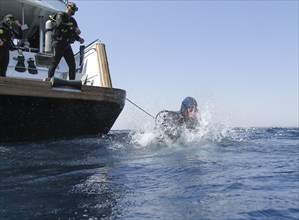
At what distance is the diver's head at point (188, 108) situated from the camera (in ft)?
25.7

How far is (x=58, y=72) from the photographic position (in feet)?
31.5

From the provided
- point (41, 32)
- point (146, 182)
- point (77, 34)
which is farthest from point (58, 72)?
point (146, 182)

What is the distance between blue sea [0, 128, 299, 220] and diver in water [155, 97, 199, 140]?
1.14 m

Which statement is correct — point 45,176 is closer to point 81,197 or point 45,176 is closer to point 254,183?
point 81,197

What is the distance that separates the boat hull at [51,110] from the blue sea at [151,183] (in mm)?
1118

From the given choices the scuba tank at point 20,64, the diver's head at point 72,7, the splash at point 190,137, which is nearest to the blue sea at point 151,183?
the splash at point 190,137

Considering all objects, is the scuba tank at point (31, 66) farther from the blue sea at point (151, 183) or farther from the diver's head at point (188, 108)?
the diver's head at point (188, 108)

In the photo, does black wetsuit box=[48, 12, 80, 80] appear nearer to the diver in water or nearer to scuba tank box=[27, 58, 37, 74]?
scuba tank box=[27, 58, 37, 74]

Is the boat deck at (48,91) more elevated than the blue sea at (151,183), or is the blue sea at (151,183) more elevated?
the boat deck at (48,91)

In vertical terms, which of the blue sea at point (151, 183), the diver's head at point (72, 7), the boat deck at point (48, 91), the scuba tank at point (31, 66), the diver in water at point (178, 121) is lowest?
the blue sea at point (151, 183)

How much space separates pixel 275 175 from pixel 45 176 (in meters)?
2.57

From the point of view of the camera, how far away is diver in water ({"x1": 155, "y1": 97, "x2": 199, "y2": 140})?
7.54 metres

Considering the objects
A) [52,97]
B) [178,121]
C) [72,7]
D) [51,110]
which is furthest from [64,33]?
[178,121]

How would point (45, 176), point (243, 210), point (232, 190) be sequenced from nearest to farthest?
1. point (243, 210)
2. point (232, 190)
3. point (45, 176)
